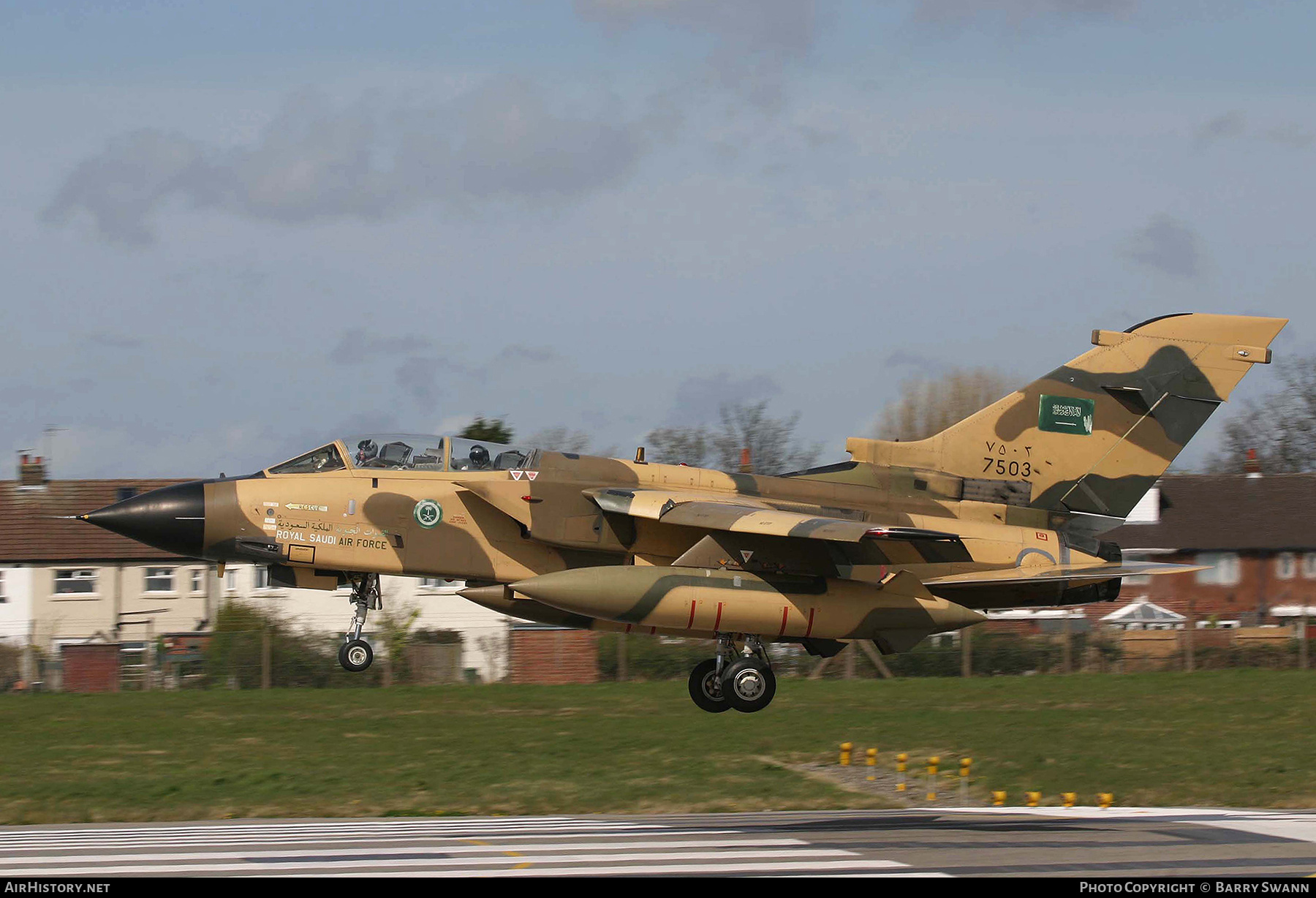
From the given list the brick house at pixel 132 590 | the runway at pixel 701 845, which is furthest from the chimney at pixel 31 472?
the runway at pixel 701 845

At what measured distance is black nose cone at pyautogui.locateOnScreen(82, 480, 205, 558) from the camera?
1891 cm

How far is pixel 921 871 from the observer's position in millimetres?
18172

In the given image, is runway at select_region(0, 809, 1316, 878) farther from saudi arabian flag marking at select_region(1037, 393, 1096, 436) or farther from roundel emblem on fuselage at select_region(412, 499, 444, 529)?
saudi arabian flag marking at select_region(1037, 393, 1096, 436)

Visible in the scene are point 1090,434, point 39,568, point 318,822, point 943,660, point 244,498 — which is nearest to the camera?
point 244,498

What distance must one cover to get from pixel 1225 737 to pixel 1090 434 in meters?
18.3

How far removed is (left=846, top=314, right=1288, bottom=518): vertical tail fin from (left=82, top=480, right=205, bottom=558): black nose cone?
956 cm

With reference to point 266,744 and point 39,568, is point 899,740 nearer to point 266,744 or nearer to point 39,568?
point 266,744

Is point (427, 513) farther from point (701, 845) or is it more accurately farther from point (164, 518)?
point (701, 845)

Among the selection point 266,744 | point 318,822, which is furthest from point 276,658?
point 318,822

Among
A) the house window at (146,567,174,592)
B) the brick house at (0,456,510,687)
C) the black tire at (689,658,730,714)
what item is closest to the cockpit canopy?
the black tire at (689,658,730,714)

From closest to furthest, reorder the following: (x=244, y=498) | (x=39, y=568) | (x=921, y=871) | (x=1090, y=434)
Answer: (x=921, y=871), (x=244, y=498), (x=1090, y=434), (x=39, y=568)

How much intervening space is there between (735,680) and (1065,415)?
263 inches

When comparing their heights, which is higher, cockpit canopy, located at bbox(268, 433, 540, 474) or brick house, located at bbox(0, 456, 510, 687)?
cockpit canopy, located at bbox(268, 433, 540, 474)

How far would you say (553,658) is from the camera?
142 feet
